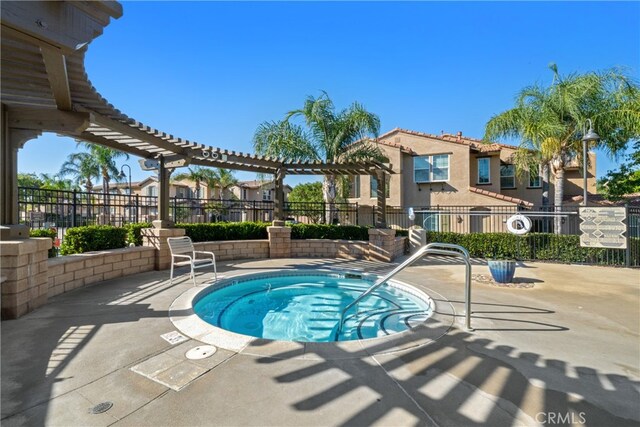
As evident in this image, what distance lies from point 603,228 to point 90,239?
14249 millimetres

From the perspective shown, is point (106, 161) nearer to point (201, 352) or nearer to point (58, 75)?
point (58, 75)

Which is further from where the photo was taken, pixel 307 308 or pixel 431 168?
pixel 431 168

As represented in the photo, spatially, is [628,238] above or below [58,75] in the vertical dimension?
below

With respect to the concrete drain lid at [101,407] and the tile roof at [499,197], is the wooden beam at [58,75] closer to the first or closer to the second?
the concrete drain lid at [101,407]

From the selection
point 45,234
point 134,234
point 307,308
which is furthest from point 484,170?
point 45,234

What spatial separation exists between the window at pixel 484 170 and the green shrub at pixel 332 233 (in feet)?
37.8

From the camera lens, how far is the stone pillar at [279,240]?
33.0ft

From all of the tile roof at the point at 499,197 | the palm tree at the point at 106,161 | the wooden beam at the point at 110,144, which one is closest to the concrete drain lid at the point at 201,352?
the wooden beam at the point at 110,144

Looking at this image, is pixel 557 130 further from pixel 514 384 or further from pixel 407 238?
pixel 514 384

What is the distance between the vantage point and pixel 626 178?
1438 centimetres

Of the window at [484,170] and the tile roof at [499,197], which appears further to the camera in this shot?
the window at [484,170]

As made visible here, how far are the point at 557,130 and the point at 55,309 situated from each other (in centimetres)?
1586

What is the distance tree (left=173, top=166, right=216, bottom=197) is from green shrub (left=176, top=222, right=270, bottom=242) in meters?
21.5

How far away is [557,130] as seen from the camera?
1134 cm
